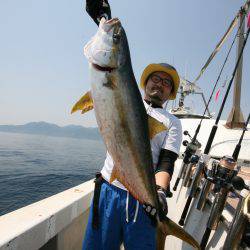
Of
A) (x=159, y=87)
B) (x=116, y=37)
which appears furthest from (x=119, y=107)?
(x=159, y=87)

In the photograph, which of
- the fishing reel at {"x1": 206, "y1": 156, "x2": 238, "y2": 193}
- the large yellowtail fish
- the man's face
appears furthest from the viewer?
the man's face

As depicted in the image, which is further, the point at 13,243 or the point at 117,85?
the point at 13,243

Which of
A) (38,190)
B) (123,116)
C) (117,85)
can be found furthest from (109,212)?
(38,190)

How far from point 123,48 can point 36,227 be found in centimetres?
197

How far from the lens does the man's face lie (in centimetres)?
293

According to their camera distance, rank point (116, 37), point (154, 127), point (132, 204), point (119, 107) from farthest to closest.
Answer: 1. point (132, 204)
2. point (154, 127)
3. point (116, 37)
4. point (119, 107)

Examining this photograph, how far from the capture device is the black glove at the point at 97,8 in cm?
257

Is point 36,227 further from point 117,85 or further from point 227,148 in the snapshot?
point 227,148

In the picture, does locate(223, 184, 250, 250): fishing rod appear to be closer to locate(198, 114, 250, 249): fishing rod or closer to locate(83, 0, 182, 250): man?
locate(198, 114, 250, 249): fishing rod

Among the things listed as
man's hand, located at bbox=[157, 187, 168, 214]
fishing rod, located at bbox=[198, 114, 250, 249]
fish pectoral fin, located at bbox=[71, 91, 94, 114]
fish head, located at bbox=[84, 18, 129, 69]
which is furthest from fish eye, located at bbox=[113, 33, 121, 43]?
fishing rod, located at bbox=[198, 114, 250, 249]

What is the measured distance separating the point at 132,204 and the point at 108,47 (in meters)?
1.51

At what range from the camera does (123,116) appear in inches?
72.9

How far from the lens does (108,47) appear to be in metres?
1.90

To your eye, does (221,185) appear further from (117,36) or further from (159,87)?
(117,36)
